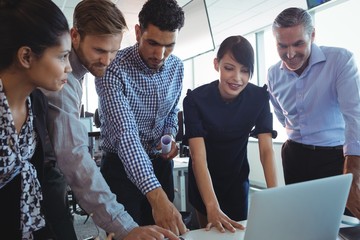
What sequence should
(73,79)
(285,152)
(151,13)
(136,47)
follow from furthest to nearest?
(285,152)
(136,47)
(151,13)
(73,79)

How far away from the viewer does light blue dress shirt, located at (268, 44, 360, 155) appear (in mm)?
1612

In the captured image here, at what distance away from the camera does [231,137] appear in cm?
151

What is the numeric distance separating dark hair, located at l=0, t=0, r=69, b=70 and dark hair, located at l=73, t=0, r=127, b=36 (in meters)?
0.34

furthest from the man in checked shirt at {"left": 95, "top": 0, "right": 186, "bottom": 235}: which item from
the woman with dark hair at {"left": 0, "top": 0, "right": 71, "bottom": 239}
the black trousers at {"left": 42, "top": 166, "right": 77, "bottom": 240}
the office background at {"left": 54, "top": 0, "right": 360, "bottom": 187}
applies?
the office background at {"left": 54, "top": 0, "right": 360, "bottom": 187}

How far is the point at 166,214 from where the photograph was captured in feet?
3.63

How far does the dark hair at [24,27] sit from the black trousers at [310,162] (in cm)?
141

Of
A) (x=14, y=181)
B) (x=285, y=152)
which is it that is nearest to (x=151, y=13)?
(x=14, y=181)

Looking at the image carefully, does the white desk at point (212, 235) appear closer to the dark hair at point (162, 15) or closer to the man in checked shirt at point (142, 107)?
the man in checked shirt at point (142, 107)

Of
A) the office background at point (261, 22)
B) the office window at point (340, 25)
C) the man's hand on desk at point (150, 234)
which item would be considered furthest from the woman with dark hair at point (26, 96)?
the office window at point (340, 25)

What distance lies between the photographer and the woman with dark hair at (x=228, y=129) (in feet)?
4.76

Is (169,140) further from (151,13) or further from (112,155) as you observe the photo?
(151,13)

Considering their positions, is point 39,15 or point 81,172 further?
point 81,172

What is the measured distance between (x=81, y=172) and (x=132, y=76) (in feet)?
1.77

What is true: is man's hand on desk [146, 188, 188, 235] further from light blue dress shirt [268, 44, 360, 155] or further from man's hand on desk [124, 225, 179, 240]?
light blue dress shirt [268, 44, 360, 155]
